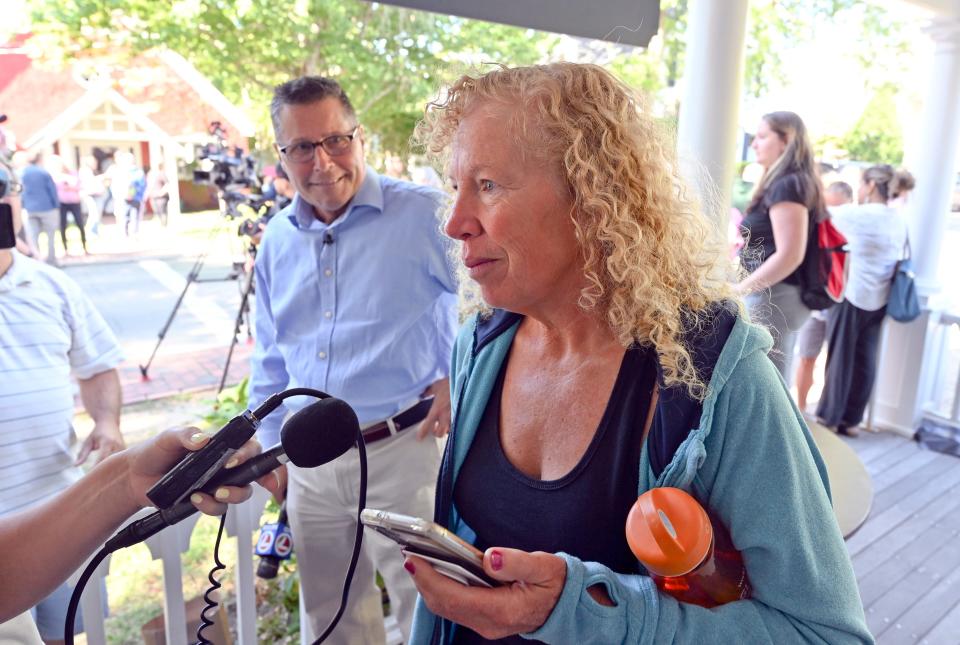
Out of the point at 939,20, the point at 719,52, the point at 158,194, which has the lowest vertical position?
the point at 158,194

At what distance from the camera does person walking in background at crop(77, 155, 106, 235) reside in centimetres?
1209

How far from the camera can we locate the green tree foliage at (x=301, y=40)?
664 centimetres

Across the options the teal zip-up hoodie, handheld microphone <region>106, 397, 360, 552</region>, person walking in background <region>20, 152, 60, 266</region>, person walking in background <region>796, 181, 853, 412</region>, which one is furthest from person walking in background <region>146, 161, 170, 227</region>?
the teal zip-up hoodie

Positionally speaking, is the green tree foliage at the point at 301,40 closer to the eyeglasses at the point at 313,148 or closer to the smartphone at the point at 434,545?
the eyeglasses at the point at 313,148

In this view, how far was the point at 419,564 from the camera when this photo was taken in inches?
36.3

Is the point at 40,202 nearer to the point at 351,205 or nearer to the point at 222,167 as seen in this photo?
the point at 222,167

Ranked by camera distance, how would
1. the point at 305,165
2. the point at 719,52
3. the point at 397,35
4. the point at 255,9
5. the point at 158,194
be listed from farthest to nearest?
the point at 158,194
the point at 397,35
the point at 255,9
the point at 719,52
the point at 305,165

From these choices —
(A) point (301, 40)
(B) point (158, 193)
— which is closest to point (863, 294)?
(A) point (301, 40)

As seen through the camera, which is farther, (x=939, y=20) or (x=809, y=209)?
(x=939, y=20)

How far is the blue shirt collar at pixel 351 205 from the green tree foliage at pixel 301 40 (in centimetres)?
489

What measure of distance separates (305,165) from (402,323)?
559 mm

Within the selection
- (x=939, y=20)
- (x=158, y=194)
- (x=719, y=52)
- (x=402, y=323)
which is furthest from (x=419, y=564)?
(x=158, y=194)

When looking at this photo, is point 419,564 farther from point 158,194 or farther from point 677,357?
point 158,194

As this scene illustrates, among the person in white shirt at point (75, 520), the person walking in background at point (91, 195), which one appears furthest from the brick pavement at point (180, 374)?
the person walking in background at point (91, 195)
